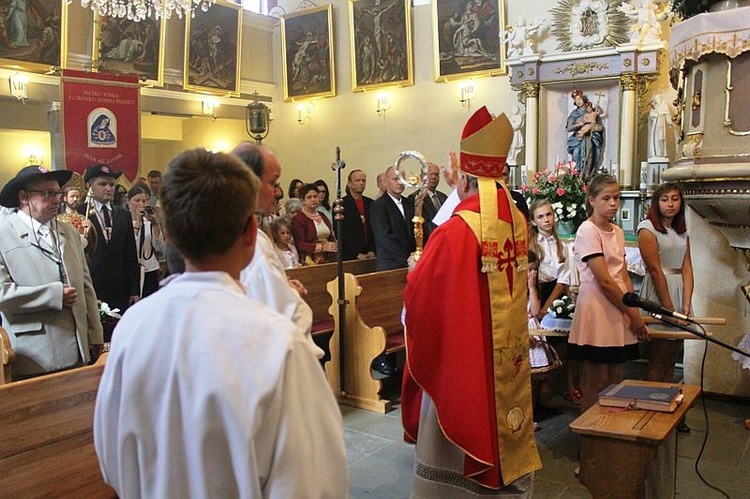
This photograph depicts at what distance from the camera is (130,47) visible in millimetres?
9656

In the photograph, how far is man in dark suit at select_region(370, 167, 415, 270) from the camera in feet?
18.9

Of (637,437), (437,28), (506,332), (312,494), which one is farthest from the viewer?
(437,28)

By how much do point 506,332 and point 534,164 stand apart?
6.92m

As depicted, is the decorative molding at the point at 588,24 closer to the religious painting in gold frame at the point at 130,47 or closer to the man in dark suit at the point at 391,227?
the man in dark suit at the point at 391,227

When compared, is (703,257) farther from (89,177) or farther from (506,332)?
(89,177)

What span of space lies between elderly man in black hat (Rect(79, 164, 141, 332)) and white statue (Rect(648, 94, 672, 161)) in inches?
250

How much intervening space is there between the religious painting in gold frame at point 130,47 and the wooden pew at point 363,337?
20.6 feet

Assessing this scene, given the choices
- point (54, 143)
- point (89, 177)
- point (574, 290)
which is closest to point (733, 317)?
point (574, 290)

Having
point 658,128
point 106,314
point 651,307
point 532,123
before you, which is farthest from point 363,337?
point 658,128

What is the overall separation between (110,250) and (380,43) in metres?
7.23

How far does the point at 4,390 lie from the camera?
2.08 meters

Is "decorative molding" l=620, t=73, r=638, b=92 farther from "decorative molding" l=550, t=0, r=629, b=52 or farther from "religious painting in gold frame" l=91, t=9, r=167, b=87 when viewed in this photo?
"religious painting in gold frame" l=91, t=9, r=167, b=87

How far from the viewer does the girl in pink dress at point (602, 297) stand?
3.45m

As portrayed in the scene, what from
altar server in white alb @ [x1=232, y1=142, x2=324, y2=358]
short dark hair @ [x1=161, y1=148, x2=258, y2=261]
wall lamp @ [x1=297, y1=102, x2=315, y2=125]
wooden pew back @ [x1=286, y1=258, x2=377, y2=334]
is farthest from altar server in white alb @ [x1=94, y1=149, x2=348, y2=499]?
→ wall lamp @ [x1=297, y1=102, x2=315, y2=125]
